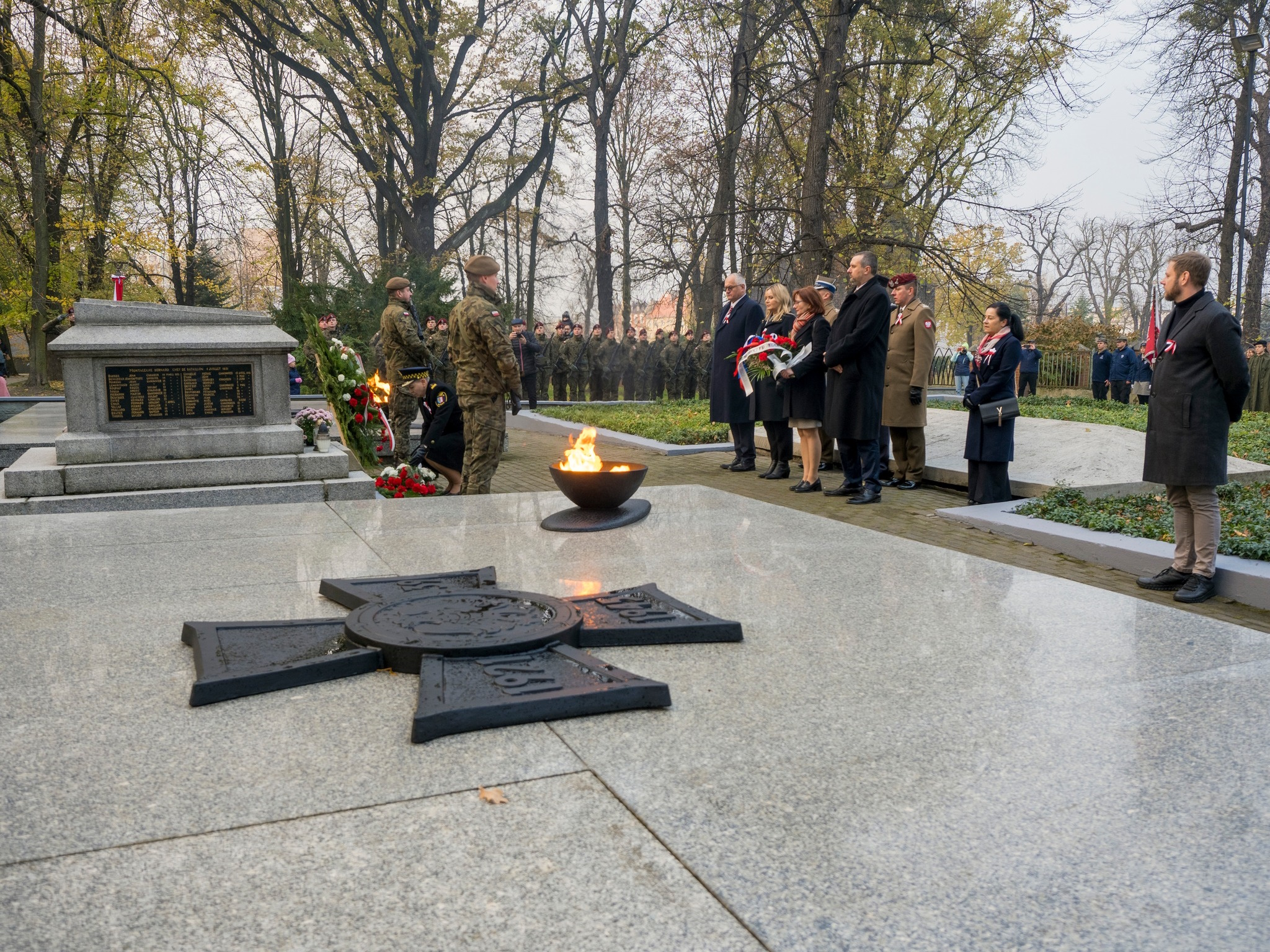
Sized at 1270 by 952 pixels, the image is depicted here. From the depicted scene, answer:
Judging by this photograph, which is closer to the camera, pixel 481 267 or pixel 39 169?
pixel 481 267

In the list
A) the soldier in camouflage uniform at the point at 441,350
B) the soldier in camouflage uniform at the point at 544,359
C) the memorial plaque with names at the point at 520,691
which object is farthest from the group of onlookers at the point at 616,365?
the memorial plaque with names at the point at 520,691

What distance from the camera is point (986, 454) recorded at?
8.34 metres

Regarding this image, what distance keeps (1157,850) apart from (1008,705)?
2.65 ft

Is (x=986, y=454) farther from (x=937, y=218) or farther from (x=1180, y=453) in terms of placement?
(x=937, y=218)

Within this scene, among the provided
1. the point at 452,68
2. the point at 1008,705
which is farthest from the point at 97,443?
the point at 452,68

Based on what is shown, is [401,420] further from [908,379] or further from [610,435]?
[908,379]

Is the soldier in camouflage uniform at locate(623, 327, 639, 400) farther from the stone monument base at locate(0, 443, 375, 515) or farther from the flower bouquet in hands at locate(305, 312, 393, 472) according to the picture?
the stone monument base at locate(0, 443, 375, 515)

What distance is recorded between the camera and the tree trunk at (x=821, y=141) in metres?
15.0

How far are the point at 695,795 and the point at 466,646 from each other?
104 centimetres

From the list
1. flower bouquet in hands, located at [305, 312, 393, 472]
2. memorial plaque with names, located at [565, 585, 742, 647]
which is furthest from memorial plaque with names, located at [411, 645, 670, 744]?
flower bouquet in hands, located at [305, 312, 393, 472]

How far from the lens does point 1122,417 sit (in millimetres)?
14062

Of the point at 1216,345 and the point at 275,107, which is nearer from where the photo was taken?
the point at 1216,345

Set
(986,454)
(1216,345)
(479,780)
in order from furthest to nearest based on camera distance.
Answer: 1. (986,454)
2. (1216,345)
3. (479,780)

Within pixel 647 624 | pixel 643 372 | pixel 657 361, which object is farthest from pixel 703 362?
pixel 647 624
